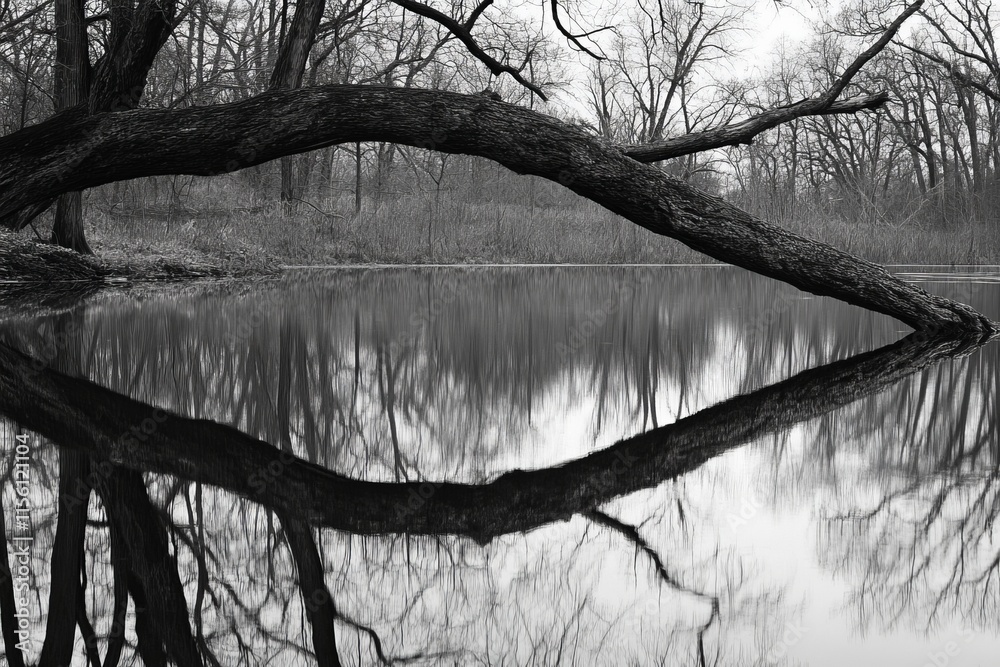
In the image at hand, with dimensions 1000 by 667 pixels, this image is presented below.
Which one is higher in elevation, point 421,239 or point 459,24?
point 459,24

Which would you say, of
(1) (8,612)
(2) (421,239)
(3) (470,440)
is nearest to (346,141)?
(3) (470,440)

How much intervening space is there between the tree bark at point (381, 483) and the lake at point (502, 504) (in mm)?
15

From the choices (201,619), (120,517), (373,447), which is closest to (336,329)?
(373,447)

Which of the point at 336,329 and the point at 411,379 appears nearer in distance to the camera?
the point at 411,379

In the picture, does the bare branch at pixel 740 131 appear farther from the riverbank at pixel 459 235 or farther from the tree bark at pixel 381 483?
the riverbank at pixel 459 235

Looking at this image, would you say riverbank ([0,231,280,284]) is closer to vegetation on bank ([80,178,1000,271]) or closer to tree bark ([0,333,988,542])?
vegetation on bank ([80,178,1000,271])

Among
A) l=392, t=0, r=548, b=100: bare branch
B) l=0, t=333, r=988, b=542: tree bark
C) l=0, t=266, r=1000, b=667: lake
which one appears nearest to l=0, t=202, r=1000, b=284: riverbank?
l=392, t=0, r=548, b=100: bare branch

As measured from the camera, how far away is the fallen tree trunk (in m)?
6.07

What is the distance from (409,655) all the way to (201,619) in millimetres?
451

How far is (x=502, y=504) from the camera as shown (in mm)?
2557

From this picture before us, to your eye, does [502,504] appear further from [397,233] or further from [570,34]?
[397,233]

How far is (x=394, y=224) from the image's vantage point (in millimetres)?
19734

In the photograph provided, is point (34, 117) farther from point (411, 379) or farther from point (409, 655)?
point (409, 655)

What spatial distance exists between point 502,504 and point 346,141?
428 cm
